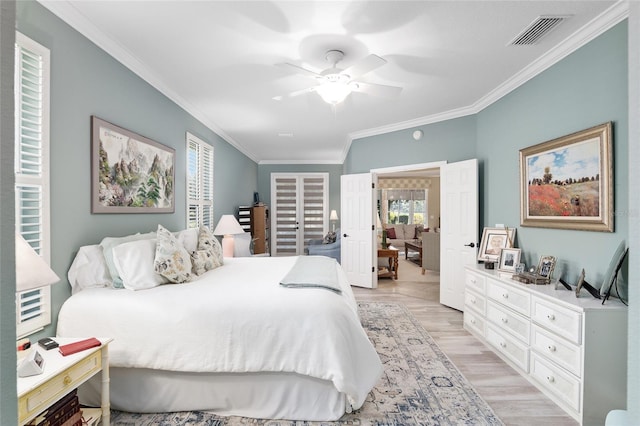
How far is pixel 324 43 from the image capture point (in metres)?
2.47

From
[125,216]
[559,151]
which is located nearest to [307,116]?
[125,216]

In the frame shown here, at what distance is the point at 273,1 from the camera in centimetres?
198

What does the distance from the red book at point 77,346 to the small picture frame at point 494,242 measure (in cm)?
366

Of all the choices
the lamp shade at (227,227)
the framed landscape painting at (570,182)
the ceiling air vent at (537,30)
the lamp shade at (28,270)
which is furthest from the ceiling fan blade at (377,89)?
the lamp shade at (227,227)

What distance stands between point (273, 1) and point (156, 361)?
97.7 inches

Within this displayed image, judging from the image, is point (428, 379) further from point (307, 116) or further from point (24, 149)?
point (307, 116)

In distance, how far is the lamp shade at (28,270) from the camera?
128cm

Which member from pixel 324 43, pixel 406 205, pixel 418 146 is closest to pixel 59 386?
pixel 324 43

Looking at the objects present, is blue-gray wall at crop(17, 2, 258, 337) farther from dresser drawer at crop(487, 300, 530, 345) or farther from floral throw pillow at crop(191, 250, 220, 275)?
dresser drawer at crop(487, 300, 530, 345)

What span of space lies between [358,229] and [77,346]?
4281 millimetres

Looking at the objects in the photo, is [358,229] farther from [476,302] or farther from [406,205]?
[406,205]

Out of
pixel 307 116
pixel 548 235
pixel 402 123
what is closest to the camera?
pixel 548 235

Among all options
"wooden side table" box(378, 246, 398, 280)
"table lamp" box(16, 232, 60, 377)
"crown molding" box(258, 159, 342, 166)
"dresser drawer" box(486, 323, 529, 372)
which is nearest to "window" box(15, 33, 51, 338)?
"table lamp" box(16, 232, 60, 377)

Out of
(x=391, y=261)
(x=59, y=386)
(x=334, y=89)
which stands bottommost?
(x=391, y=261)
